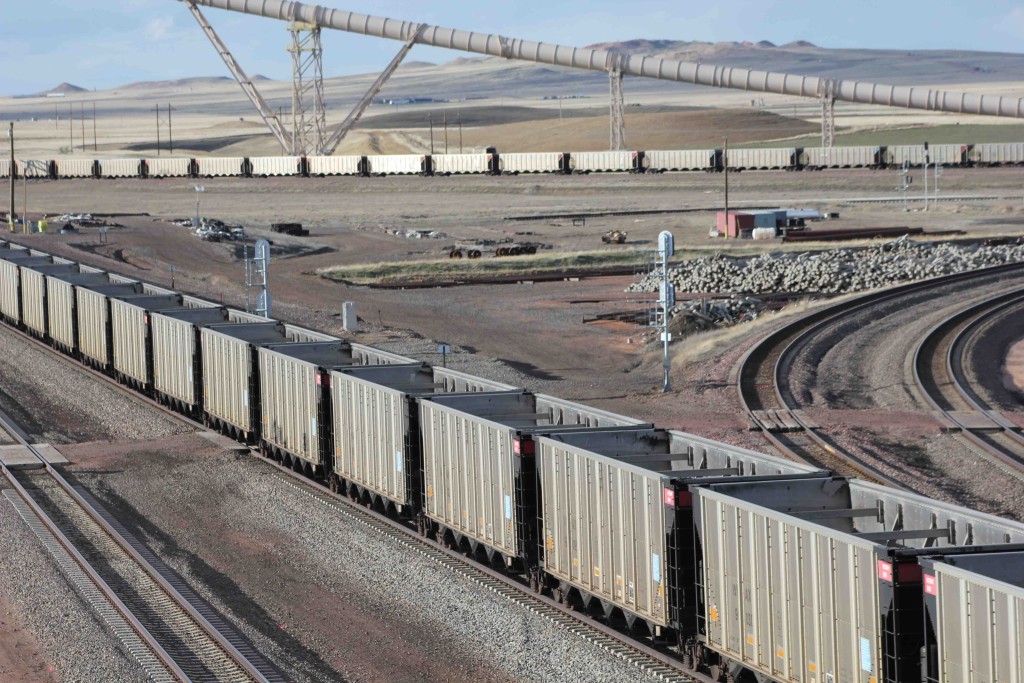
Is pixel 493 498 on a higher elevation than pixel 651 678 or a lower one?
higher

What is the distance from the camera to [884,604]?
46.2 ft

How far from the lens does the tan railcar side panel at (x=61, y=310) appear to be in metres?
49.3

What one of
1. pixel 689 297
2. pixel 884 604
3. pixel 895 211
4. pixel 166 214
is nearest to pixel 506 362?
pixel 689 297

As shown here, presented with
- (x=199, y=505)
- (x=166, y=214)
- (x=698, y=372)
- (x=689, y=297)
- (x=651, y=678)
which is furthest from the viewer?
(x=166, y=214)

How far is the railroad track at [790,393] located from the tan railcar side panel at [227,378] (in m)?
13.0

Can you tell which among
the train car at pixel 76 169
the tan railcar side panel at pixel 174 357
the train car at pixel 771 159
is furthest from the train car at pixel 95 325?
the train car at pixel 76 169

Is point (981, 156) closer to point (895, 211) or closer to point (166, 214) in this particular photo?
point (895, 211)

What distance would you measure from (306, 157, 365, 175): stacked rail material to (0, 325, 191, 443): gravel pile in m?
106

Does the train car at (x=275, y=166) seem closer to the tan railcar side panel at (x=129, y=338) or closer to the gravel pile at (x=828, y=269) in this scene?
the gravel pile at (x=828, y=269)

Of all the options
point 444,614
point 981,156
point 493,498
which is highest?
point 981,156

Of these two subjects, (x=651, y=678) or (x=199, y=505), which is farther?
(x=199, y=505)

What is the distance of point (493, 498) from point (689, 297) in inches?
2024

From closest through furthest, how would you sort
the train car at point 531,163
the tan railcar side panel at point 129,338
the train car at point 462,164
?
the tan railcar side panel at point 129,338 < the train car at point 531,163 < the train car at point 462,164

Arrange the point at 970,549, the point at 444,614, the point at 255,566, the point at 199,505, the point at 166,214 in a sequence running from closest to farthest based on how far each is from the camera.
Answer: the point at 970,549 → the point at 444,614 → the point at 255,566 → the point at 199,505 → the point at 166,214
